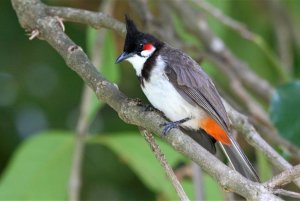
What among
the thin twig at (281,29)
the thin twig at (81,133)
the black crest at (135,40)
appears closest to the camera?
the black crest at (135,40)

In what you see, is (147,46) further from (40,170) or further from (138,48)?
(40,170)

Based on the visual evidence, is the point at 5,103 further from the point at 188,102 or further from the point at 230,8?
the point at 188,102

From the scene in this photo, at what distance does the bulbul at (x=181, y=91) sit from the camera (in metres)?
2.89

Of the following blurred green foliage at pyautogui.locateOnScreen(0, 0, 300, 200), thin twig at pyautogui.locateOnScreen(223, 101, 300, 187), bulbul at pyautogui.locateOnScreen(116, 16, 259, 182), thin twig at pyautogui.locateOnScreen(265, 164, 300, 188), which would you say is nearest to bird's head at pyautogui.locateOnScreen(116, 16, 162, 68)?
bulbul at pyautogui.locateOnScreen(116, 16, 259, 182)

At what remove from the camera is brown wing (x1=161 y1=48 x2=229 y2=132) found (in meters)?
2.94

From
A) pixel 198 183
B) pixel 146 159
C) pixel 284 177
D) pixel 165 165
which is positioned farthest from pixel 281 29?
pixel 284 177

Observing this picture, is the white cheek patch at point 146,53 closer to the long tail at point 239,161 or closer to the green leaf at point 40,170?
the long tail at point 239,161

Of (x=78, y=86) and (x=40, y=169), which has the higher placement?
(x=40, y=169)

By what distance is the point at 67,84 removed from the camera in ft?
15.3

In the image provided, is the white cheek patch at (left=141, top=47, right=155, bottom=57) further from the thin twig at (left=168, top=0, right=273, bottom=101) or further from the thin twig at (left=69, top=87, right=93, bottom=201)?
the thin twig at (left=168, top=0, right=273, bottom=101)

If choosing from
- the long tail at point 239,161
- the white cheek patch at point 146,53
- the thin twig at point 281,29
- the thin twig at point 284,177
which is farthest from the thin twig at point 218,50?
the thin twig at point 284,177

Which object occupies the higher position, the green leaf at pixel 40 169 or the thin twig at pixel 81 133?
the thin twig at pixel 81 133

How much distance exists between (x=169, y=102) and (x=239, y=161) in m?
0.40

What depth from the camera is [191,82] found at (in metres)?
2.99
